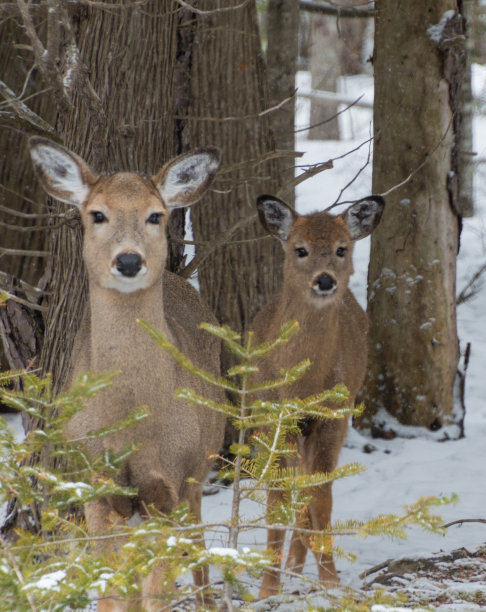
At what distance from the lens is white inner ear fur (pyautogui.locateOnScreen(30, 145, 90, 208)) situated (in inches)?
197

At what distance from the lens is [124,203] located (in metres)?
4.73

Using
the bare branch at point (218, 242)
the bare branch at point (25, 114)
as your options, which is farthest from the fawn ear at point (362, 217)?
the bare branch at point (25, 114)

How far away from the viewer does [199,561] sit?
2906mm

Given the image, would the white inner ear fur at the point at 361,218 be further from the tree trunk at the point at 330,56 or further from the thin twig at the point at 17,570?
the tree trunk at the point at 330,56

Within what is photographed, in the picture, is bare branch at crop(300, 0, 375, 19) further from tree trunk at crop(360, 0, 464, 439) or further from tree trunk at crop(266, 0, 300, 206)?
tree trunk at crop(360, 0, 464, 439)

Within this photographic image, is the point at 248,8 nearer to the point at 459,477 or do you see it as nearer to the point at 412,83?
the point at 412,83

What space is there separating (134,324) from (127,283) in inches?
8.5

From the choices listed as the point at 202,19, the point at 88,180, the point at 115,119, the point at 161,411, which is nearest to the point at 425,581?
the point at 161,411

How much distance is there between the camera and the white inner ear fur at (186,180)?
5105 millimetres

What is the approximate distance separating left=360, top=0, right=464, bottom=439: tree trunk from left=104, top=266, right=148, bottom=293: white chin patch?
4.74 m

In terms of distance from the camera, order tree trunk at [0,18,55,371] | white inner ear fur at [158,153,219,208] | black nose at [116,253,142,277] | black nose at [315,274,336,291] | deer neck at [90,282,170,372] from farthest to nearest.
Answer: tree trunk at [0,18,55,371] < black nose at [315,274,336,291] < white inner ear fur at [158,153,219,208] < deer neck at [90,282,170,372] < black nose at [116,253,142,277]

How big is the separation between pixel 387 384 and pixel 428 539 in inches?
94.4

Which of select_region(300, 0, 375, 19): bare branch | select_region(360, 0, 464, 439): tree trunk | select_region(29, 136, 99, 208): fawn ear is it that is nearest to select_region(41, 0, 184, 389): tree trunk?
select_region(29, 136, 99, 208): fawn ear

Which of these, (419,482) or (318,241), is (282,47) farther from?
(419,482)
